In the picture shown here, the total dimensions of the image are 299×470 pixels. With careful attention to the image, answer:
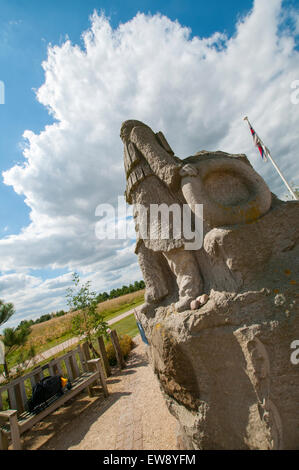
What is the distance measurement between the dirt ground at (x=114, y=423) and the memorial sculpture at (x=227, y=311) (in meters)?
0.90

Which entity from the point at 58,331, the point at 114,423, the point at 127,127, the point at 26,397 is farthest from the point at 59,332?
the point at 127,127

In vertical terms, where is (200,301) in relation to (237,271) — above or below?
below

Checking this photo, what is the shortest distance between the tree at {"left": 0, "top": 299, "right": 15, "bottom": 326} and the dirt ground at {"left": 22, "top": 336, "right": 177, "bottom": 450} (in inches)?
168

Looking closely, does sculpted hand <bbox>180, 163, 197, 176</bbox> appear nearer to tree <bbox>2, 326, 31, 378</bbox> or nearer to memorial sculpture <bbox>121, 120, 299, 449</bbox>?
memorial sculpture <bbox>121, 120, 299, 449</bbox>

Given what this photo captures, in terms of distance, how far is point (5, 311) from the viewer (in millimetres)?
8227

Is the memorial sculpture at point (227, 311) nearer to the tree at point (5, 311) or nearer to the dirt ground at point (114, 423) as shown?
the dirt ground at point (114, 423)

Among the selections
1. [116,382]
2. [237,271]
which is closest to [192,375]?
[237,271]

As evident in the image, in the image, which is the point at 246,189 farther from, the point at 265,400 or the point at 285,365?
the point at 265,400

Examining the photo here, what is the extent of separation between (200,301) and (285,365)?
98 cm

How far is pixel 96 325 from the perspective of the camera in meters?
7.66

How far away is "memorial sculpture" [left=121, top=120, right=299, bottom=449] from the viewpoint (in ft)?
7.02

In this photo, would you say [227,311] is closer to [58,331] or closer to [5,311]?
[5,311]

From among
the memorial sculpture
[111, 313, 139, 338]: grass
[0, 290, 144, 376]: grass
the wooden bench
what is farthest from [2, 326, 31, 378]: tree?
the memorial sculpture
